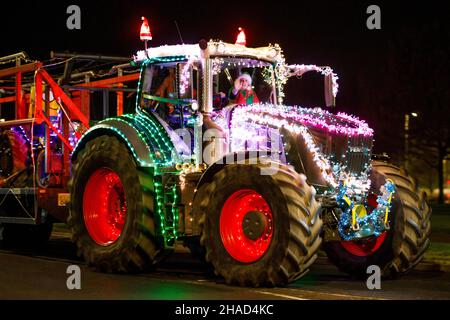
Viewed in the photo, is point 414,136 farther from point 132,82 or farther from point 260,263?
point 260,263

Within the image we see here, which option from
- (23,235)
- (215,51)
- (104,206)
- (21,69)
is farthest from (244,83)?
(23,235)

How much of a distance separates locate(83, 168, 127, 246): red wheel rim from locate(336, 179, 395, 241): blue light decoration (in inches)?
151

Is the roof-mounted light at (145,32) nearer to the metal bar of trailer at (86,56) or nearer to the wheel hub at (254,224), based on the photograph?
the metal bar of trailer at (86,56)

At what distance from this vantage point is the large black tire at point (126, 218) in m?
13.3

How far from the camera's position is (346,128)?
1340 cm

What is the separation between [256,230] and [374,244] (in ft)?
8.91

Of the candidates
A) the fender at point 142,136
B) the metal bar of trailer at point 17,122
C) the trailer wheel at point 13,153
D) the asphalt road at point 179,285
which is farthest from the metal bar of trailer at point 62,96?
the asphalt road at point 179,285

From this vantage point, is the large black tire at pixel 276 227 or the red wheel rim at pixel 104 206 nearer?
the large black tire at pixel 276 227

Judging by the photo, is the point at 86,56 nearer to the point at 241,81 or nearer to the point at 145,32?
the point at 145,32

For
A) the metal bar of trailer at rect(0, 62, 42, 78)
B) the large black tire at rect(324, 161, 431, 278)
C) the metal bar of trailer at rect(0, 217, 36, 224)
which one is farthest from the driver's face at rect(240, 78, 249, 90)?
the metal bar of trailer at rect(0, 217, 36, 224)

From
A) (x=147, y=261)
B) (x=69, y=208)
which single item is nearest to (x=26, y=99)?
(x=69, y=208)

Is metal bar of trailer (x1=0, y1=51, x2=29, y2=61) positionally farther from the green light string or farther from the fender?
the green light string

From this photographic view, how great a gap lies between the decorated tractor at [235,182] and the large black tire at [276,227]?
16 mm

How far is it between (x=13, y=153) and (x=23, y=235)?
237cm
